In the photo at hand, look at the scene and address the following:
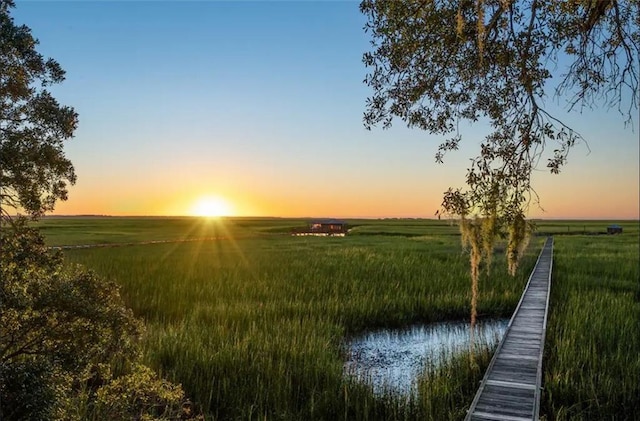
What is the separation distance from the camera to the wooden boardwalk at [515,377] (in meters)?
7.12

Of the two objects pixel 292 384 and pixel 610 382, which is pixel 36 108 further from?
pixel 610 382

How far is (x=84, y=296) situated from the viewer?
520 cm

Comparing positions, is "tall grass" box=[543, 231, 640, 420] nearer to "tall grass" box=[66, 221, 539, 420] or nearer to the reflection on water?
"tall grass" box=[66, 221, 539, 420]

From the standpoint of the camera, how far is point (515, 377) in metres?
8.47

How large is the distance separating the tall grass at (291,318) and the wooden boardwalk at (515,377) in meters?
0.42

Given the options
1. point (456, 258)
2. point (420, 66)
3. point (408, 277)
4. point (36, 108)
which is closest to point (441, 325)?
point (408, 277)

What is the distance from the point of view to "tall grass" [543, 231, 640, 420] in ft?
25.8

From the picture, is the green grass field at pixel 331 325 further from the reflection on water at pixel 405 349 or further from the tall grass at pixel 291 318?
the reflection on water at pixel 405 349

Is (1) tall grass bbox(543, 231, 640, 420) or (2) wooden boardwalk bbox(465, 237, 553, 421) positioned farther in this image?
(1) tall grass bbox(543, 231, 640, 420)

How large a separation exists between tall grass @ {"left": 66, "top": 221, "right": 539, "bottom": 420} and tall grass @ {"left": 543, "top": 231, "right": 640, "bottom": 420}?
149cm

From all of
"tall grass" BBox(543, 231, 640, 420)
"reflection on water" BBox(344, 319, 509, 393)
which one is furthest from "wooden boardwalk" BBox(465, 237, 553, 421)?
"reflection on water" BBox(344, 319, 509, 393)

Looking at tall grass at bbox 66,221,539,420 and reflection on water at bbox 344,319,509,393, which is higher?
tall grass at bbox 66,221,539,420

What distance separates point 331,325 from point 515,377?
5.25 metres

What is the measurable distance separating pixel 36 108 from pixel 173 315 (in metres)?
10.4
